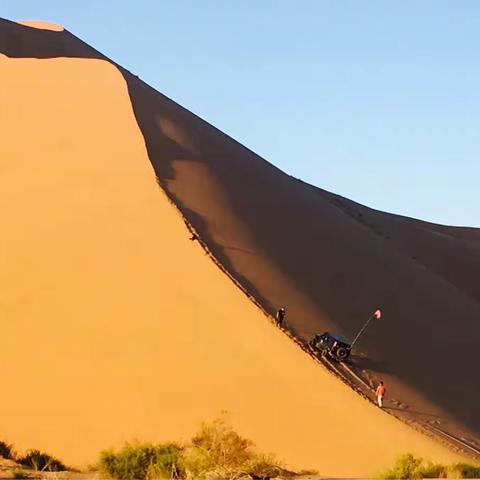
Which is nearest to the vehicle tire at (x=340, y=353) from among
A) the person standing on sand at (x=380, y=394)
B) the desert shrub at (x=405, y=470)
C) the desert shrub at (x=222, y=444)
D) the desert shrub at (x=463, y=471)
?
the person standing on sand at (x=380, y=394)

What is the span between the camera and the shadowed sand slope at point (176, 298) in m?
17.4

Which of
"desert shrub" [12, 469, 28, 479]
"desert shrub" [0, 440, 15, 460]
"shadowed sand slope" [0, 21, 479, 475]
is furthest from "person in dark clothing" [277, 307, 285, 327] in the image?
"desert shrub" [12, 469, 28, 479]

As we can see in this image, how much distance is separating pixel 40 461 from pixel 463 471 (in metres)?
7.15

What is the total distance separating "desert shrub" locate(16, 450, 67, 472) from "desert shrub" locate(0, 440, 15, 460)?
0.23 m

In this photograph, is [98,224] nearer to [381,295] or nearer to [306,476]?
[381,295]

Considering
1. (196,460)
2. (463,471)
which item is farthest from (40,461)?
(463,471)

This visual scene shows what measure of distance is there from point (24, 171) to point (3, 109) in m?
4.21

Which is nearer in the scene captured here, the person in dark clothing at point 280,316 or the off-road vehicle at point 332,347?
the off-road vehicle at point 332,347

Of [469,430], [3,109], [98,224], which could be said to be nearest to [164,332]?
[98,224]

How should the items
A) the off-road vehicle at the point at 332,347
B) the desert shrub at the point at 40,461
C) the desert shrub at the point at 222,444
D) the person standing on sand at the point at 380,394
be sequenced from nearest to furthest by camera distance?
the desert shrub at the point at 222,444 < the desert shrub at the point at 40,461 < the person standing on sand at the point at 380,394 < the off-road vehicle at the point at 332,347

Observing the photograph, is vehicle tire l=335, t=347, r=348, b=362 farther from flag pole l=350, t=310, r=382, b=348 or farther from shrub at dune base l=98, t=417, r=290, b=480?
shrub at dune base l=98, t=417, r=290, b=480

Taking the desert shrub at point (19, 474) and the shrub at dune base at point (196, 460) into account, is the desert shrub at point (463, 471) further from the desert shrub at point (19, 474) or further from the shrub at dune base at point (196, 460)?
the desert shrub at point (19, 474)

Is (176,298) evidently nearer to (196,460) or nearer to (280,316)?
(280,316)

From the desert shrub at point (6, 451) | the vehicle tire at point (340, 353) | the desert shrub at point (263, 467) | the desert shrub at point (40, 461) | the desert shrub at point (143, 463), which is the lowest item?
the desert shrub at point (6, 451)
